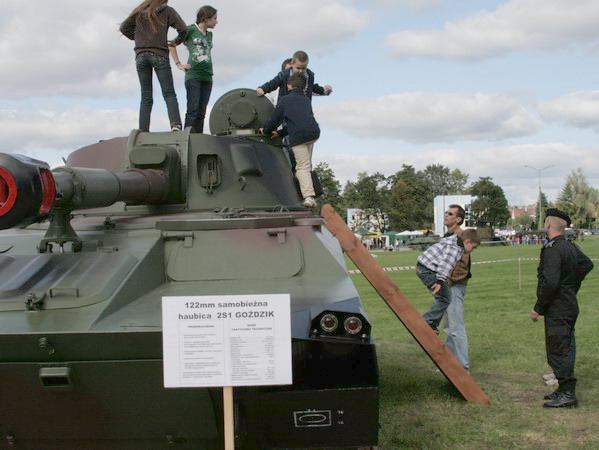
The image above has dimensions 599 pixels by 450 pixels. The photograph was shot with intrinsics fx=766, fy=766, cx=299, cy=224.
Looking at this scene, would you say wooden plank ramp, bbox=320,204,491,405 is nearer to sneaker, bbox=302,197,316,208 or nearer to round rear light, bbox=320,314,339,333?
sneaker, bbox=302,197,316,208

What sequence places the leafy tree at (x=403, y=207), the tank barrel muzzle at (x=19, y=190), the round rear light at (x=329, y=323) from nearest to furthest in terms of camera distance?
the tank barrel muzzle at (x=19, y=190)
the round rear light at (x=329, y=323)
the leafy tree at (x=403, y=207)

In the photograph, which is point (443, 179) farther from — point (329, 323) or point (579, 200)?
point (329, 323)

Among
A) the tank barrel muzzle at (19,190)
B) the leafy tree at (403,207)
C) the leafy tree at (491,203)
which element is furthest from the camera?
the leafy tree at (491,203)

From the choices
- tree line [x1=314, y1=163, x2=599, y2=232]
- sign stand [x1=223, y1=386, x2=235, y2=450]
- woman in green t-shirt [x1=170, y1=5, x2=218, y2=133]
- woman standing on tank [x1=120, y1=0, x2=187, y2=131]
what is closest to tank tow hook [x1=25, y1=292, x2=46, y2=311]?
sign stand [x1=223, y1=386, x2=235, y2=450]

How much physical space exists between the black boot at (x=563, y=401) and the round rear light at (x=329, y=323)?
349cm

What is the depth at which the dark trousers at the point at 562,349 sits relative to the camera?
7.17 metres

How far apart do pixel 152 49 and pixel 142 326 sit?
4691 mm

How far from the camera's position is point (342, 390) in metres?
4.62

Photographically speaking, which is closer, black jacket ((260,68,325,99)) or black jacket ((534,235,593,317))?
black jacket ((534,235,593,317))

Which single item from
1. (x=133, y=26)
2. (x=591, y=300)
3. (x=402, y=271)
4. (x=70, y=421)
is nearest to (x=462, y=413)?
(x=70, y=421)

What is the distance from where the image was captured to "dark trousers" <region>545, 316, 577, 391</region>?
717 cm

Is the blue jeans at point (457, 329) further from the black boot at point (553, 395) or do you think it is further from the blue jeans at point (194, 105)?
the blue jeans at point (194, 105)

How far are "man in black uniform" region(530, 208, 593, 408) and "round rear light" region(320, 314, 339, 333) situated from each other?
10.7ft

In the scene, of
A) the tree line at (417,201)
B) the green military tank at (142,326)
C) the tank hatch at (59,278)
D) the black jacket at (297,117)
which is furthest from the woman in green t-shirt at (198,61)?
the tree line at (417,201)
